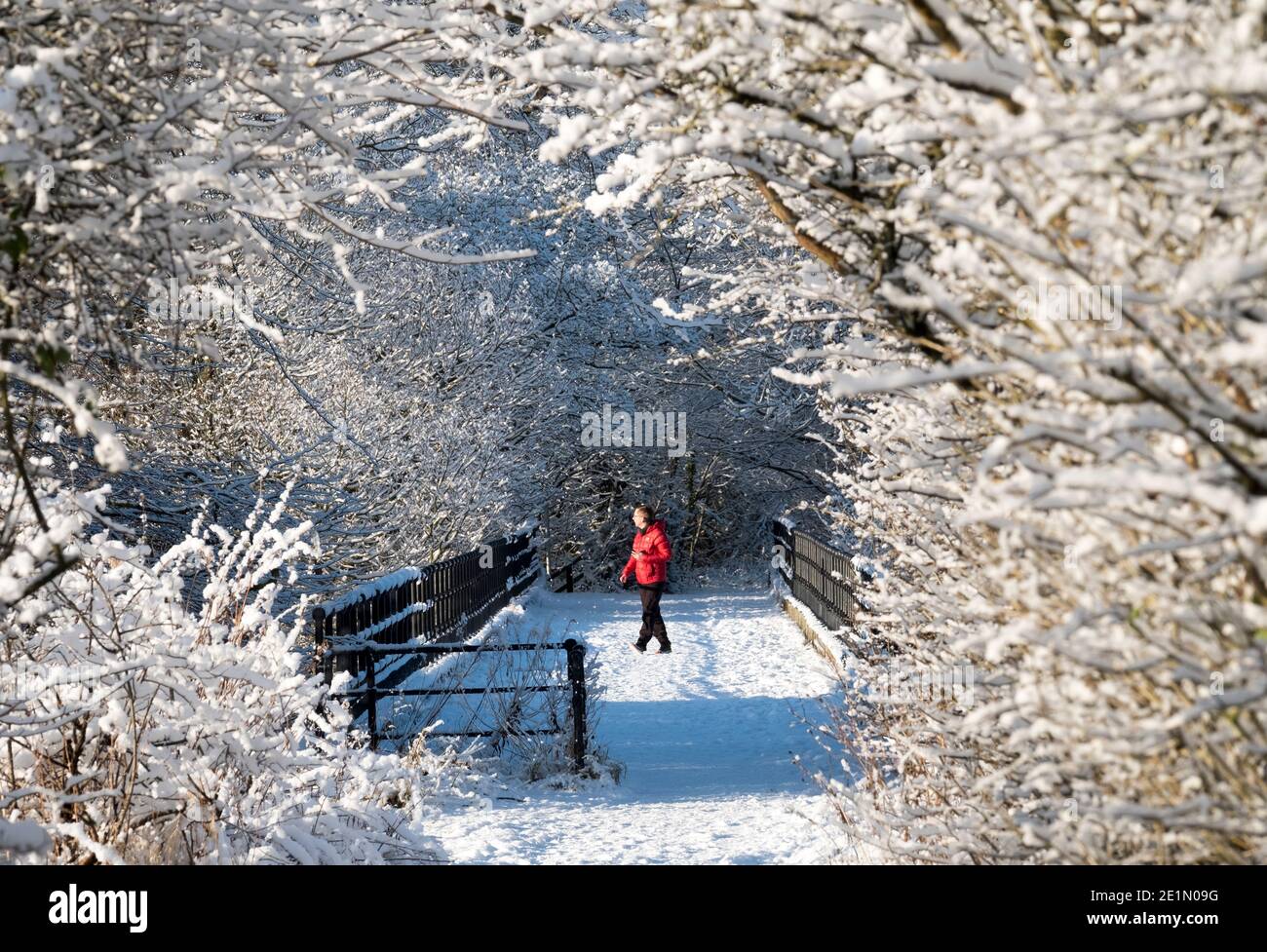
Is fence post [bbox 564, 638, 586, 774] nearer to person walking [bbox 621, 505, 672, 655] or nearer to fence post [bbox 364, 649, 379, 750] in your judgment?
fence post [bbox 364, 649, 379, 750]

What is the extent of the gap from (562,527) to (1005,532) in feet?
74.6

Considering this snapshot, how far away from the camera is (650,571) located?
1473 centimetres

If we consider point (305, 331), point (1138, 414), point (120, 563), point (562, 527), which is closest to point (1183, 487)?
point (1138, 414)

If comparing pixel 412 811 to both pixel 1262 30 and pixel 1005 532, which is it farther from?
pixel 1262 30

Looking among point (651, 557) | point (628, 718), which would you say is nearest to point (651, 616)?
point (651, 557)

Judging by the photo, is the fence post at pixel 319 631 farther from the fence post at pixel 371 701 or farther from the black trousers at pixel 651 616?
the black trousers at pixel 651 616

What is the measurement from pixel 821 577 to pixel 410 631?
5333mm

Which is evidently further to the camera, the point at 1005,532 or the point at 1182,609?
the point at 1005,532

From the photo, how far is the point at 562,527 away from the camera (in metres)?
25.7

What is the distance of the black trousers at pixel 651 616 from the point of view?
1463cm

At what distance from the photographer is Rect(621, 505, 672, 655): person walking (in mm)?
14664

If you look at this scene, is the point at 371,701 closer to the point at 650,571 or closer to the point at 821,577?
the point at 650,571

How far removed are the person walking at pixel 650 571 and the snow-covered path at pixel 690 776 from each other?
23cm

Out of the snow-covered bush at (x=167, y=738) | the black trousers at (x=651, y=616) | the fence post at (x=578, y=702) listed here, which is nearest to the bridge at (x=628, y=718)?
the fence post at (x=578, y=702)
